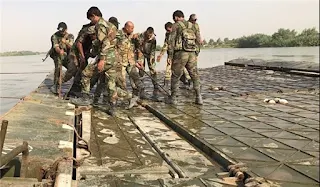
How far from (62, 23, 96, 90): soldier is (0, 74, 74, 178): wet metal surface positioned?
1.21 meters

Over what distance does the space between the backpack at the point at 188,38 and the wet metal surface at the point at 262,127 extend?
1182mm

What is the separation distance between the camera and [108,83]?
6.34m

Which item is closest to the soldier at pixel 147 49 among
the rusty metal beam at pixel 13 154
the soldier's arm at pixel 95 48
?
the soldier's arm at pixel 95 48

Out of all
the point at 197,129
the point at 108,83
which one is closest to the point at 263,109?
the point at 197,129

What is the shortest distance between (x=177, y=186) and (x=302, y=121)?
3.51 meters

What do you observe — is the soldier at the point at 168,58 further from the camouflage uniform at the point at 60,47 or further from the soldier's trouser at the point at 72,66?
the camouflage uniform at the point at 60,47

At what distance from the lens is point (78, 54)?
720cm

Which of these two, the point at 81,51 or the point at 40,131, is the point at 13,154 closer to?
the point at 40,131

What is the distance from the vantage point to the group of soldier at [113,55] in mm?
6152

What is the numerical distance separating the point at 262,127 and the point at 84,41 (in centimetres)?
362

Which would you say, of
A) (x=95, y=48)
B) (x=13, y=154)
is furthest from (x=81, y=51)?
(x=13, y=154)

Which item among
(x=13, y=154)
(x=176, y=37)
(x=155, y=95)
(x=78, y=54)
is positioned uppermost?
(x=176, y=37)

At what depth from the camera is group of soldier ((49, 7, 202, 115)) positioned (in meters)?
6.15

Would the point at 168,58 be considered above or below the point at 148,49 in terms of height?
below
